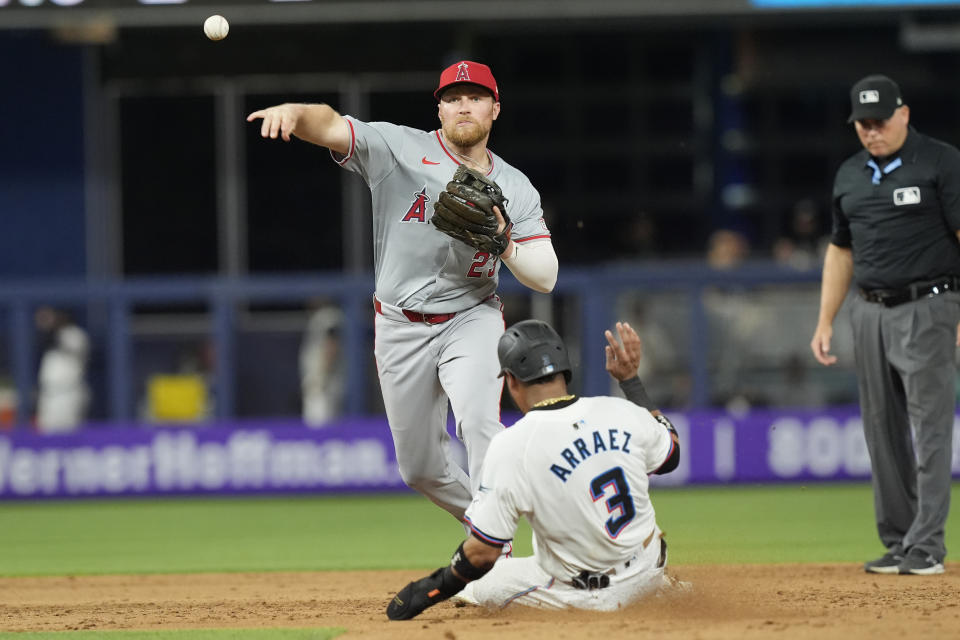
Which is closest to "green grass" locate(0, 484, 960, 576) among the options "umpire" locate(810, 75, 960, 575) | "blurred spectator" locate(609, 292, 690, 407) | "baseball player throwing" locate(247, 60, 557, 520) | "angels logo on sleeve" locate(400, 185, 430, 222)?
"umpire" locate(810, 75, 960, 575)

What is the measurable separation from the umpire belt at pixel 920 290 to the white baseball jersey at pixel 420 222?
5.54ft

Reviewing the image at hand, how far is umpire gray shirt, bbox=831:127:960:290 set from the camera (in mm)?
5746

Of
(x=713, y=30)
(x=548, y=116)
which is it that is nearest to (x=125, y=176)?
(x=548, y=116)

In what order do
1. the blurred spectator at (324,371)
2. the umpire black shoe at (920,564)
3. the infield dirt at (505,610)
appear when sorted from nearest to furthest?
1. the infield dirt at (505,610)
2. the umpire black shoe at (920,564)
3. the blurred spectator at (324,371)

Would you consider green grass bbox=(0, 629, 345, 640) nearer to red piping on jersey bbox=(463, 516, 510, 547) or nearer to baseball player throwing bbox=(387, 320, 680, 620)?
baseball player throwing bbox=(387, 320, 680, 620)

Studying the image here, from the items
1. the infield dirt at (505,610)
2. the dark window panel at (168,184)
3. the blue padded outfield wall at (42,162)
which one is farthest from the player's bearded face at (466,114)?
the blue padded outfield wall at (42,162)

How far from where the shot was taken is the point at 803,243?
13.6 meters

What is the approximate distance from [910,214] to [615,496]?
2309 millimetres

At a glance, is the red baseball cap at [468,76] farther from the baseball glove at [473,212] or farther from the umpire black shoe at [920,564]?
the umpire black shoe at [920,564]

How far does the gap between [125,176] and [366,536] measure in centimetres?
811

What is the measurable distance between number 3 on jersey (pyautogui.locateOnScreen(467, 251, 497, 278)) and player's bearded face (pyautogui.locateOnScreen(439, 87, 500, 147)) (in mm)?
438

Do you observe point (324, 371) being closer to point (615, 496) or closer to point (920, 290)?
point (920, 290)

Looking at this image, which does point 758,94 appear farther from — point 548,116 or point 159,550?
point 159,550

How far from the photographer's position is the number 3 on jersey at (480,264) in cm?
512
